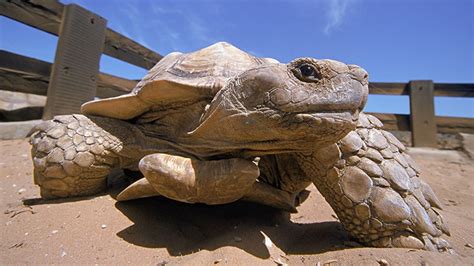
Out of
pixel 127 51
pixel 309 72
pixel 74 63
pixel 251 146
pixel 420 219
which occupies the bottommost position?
pixel 420 219

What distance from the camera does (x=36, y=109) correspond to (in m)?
5.35

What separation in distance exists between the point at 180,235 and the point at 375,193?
112 centimetres

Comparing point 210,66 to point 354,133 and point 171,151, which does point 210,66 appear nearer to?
point 171,151

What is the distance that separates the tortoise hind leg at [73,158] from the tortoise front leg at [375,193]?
1.36 metres

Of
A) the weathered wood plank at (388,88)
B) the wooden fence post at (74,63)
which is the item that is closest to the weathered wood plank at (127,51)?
the wooden fence post at (74,63)

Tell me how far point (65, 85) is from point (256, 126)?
171 inches

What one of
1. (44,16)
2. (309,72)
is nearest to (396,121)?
(309,72)

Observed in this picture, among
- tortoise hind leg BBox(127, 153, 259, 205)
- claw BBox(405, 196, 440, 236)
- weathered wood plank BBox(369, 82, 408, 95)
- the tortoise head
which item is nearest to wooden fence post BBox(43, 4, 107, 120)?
tortoise hind leg BBox(127, 153, 259, 205)

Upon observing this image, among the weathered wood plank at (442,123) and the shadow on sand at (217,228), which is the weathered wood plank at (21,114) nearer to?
the shadow on sand at (217,228)

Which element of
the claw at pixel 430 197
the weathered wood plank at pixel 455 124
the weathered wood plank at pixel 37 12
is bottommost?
the claw at pixel 430 197

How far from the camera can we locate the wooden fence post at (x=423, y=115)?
5527 mm

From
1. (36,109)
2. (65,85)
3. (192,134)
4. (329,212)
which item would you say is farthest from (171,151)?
(36,109)

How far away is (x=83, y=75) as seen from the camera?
4668 mm

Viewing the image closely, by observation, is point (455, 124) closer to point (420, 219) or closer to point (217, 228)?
point (420, 219)
